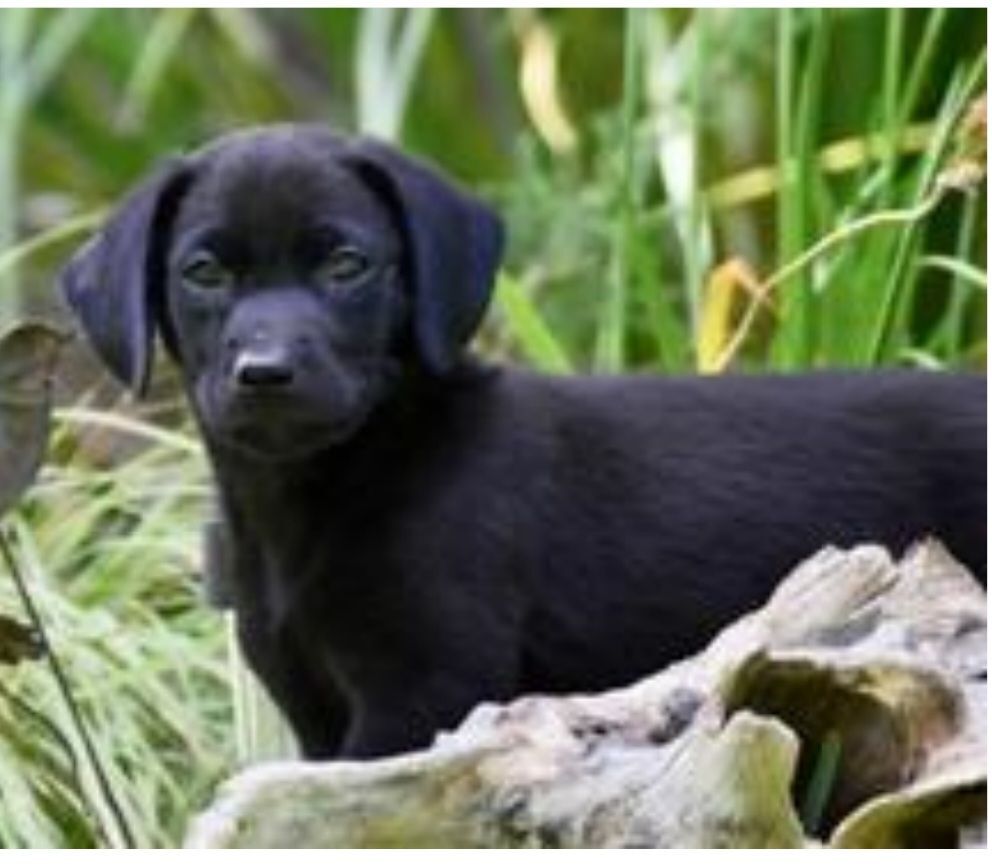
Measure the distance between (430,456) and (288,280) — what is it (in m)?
0.27

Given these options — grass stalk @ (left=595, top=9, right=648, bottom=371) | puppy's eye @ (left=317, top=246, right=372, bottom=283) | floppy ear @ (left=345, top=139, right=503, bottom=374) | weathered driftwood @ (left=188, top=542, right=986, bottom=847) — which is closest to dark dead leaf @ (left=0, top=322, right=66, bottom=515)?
puppy's eye @ (left=317, top=246, right=372, bottom=283)

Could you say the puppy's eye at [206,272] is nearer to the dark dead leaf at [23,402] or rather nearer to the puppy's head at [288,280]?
the puppy's head at [288,280]

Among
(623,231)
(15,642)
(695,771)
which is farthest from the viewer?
(623,231)

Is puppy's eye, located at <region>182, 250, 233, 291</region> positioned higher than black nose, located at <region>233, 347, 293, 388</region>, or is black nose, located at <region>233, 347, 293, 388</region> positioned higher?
puppy's eye, located at <region>182, 250, 233, 291</region>

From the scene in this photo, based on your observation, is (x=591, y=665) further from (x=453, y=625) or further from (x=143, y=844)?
(x=143, y=844)

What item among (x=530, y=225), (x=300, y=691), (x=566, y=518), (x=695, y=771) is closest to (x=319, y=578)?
(x=300, y=691)

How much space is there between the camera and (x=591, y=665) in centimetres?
346

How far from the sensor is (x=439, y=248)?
332cm

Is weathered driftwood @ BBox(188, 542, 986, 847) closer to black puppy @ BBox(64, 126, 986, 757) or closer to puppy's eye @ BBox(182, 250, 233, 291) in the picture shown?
black puppy @ BBox(64, 126, 986, 757)

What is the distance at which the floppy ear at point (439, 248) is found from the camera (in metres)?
3.31

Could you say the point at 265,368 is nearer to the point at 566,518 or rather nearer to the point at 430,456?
the point at 430,456

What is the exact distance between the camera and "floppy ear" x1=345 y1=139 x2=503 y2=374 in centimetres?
331

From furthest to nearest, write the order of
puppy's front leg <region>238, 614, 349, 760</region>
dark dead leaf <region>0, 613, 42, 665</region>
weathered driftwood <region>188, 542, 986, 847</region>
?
puppy's front leg <region>238, 614, 349, 760</region> → dark dead leaf <region>0, 613, 42, 665</region> → weathered driftwood <region>188, 542, 986, 847</region>

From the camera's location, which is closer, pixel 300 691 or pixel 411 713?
pixel 411 713
